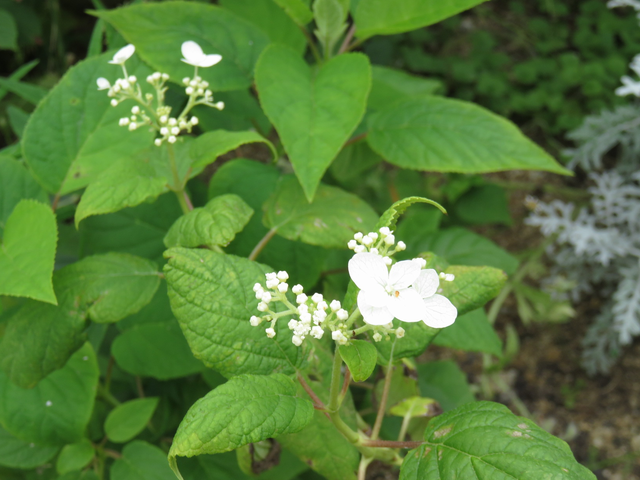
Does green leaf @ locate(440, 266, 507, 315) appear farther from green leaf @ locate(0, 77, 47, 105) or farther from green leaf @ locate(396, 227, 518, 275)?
green leaf @ locate(0, 77, 47, 105)

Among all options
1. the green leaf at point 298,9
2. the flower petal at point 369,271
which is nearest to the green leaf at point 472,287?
the flower petal at point 369,271

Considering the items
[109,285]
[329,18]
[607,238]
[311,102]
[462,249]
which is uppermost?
[329,18]

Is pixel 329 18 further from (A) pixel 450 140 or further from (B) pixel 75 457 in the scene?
(B) pixel 75 457

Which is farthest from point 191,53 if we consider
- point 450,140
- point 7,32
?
point 7,32

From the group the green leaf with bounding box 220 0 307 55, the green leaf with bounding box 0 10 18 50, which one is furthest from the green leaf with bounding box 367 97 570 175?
the green leaf with bounding box 0 10 18 50

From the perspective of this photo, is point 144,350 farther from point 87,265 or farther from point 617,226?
point 617,226
